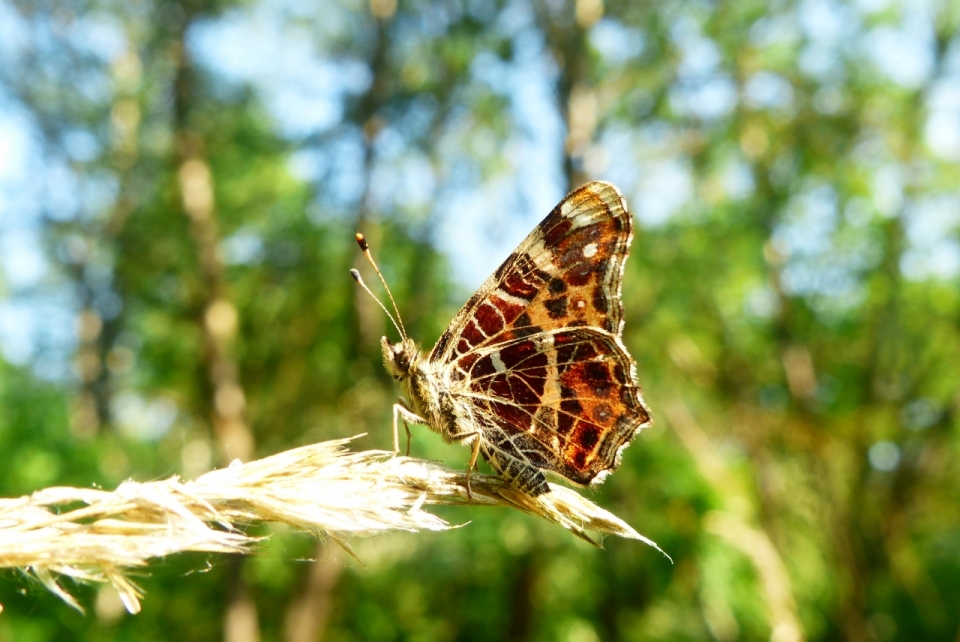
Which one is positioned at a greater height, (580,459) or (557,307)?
(557,307)

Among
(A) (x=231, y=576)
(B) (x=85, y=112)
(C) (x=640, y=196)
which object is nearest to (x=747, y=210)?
(C) (x=640, y=196)

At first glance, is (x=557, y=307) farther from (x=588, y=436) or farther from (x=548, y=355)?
(x=588, y=436)

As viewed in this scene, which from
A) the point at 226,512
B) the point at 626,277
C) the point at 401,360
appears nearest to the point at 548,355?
the point at 401,360

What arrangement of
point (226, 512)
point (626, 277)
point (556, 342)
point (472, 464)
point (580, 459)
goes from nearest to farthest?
point (226, 512) < point (472, 464) < point (580, 459) < point (556, 342) < point (626, 277)

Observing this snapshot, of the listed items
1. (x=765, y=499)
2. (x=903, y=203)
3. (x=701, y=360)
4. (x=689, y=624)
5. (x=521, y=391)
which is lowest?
(x=689, y=624)

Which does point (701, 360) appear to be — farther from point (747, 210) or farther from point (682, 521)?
point (682, 521)

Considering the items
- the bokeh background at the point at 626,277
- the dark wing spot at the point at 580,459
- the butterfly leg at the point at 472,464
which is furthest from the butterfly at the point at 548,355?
the bokeh background at the point at 626,277

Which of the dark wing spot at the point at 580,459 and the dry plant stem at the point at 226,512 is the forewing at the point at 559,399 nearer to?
the dark wing spot at the point at 580,459

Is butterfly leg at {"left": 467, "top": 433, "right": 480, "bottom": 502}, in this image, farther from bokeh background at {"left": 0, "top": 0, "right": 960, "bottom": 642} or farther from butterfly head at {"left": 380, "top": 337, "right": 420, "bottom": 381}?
bokeh background at {"left": 0, "top": 0, "right": 960, "bottom": 642}
